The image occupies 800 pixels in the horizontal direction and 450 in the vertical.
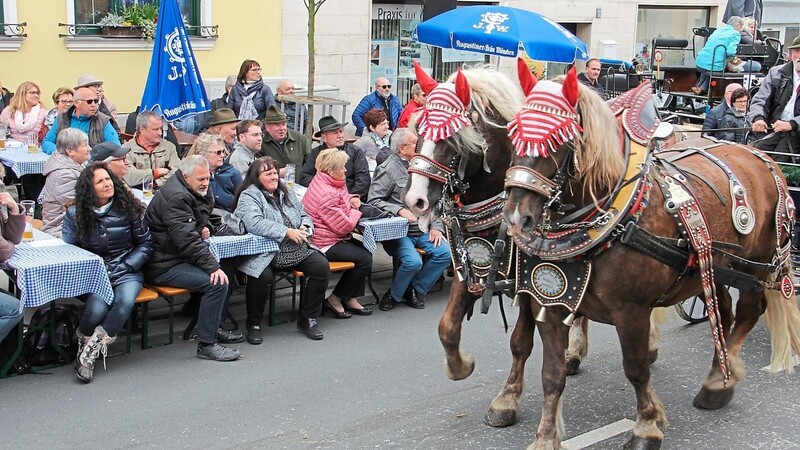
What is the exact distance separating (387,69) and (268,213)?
9.96 metres

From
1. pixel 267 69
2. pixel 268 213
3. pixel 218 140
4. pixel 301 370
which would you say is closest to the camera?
pixel 301 370

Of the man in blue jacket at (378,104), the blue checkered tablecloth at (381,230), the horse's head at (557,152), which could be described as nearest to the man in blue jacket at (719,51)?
the man in blue jacket at (378,104)

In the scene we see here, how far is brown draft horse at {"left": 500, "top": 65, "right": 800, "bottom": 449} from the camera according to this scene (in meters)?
4.49

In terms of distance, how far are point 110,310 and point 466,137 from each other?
115 inches

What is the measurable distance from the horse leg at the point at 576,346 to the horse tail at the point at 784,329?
1165 millimetres

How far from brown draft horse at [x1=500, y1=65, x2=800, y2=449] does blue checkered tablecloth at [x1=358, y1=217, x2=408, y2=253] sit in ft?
8.29

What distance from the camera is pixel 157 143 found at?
897 centimetres

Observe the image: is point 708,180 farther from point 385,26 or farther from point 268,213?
point 385,26

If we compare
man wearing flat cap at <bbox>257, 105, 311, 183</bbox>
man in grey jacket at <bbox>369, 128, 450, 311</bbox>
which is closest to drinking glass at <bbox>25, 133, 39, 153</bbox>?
man wearing flat cap at <bbox>257, 105, 311, 183</bbox>

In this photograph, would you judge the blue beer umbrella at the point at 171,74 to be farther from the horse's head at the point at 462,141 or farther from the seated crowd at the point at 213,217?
the horse's head at the point at 462,141

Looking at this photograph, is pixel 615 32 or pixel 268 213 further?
pixel 615 32

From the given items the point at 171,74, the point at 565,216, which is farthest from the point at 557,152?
the point at 171,74

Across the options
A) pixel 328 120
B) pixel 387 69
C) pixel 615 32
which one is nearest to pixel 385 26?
pixel 387 69

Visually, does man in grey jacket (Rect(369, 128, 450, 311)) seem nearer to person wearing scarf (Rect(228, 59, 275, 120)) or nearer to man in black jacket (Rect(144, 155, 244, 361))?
man in black jacket (Rect(144, 155, 244, 361))
